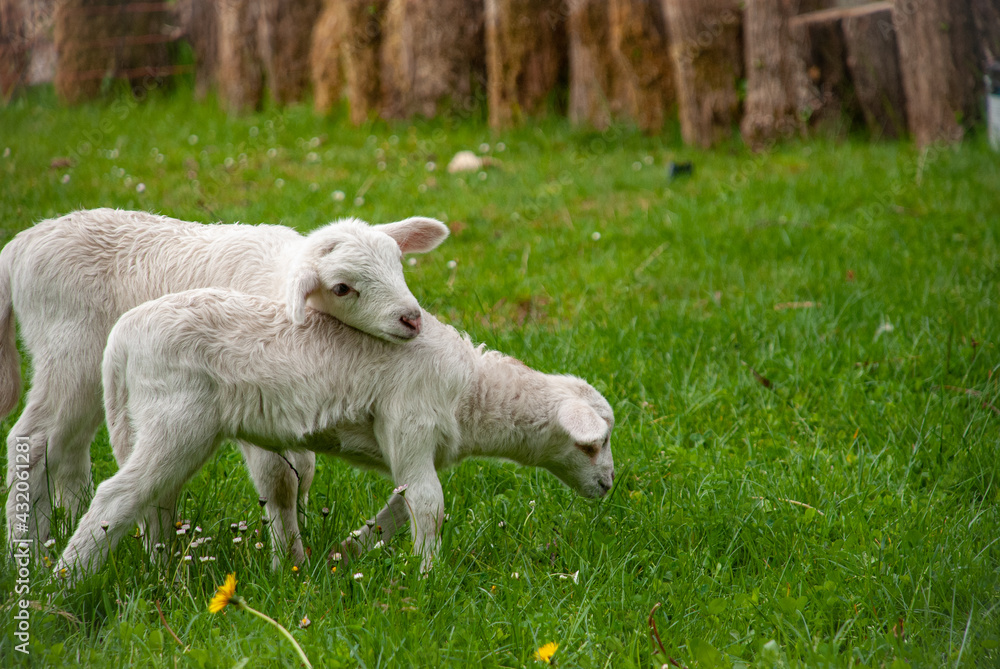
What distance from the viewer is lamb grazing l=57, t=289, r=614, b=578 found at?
288cm

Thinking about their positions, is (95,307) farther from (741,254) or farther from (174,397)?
(741,254)

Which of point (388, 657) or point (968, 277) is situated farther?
point (968, 277)

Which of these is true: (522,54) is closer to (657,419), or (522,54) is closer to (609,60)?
(609,60)

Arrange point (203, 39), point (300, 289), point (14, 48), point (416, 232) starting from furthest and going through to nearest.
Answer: point (203, 39)
point (14, 48)
point (416, 232)
point (300, 289)

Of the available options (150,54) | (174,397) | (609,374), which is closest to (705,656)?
(174,397)

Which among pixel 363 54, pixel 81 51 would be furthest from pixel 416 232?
pixel 81 51

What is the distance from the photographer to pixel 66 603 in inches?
112

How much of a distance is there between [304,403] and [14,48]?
9.58m

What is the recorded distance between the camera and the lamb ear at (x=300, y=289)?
2.92 m

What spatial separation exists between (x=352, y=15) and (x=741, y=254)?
4.93 meters

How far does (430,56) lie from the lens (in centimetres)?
895

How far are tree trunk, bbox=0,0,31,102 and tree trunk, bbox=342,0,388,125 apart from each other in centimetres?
407

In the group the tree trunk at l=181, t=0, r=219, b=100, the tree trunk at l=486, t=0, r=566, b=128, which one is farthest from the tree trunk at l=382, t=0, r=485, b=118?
the tree trunk at l=181, t=0, r=219, b=100

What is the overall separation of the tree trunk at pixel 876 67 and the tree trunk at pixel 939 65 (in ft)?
0.68
